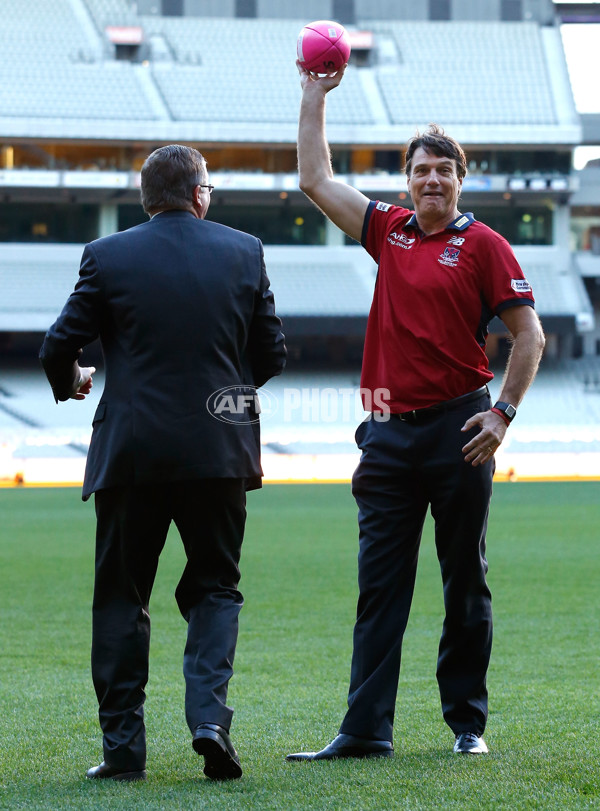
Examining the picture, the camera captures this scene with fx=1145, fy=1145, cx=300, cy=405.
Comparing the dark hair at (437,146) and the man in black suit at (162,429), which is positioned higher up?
the dark hair at (437,146)

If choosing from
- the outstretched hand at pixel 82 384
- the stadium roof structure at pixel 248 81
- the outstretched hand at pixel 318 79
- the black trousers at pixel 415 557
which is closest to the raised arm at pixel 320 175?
the outstretched hand at pixel 318 79

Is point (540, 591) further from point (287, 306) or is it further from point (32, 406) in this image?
point (287, 306)

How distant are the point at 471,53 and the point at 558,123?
14.9 ft

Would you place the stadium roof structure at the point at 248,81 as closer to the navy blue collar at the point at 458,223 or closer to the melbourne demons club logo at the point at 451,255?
the navy blue collar at the point at 458,223

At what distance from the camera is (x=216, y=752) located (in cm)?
324

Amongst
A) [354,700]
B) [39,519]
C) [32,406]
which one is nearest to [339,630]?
[354,700]

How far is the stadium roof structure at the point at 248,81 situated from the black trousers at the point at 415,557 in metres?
36.5

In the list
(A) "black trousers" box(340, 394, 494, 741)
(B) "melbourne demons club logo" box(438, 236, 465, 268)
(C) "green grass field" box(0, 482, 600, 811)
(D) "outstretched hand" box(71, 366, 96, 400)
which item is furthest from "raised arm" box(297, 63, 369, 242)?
(C) "green grass field" box(0, 482, 600, 811)

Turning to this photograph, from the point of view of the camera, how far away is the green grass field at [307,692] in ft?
10.4

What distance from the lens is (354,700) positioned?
12.2 feet

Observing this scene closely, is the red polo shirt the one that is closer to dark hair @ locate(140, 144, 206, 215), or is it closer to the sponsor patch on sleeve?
the sponsor patch on sleeve

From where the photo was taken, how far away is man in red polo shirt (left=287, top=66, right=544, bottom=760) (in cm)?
370

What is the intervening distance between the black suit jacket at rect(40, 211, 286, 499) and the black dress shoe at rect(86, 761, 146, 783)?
0.81 meters

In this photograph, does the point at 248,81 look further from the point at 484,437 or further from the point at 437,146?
the point at 484,437
